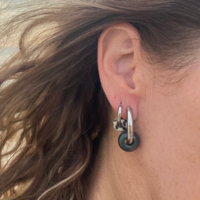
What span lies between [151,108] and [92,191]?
52 cm

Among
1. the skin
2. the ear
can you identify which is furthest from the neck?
the ear

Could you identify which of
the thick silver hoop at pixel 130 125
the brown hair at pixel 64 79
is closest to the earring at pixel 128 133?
the thick silver hoop at pixel 130 125

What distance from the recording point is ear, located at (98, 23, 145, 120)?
0.68m

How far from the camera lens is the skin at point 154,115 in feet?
2.06

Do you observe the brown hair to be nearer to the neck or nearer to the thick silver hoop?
the neck

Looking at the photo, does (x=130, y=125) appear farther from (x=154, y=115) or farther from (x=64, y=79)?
(x=64, y=79)

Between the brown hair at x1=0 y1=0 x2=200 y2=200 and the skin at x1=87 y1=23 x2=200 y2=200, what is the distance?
0.05 meters

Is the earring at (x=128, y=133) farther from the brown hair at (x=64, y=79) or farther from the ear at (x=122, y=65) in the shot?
the brown hair at (x=64, y=79)

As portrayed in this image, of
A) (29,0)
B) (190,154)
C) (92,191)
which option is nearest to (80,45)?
(29,0)

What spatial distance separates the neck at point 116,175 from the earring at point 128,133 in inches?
2.0

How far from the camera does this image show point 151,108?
68 cm

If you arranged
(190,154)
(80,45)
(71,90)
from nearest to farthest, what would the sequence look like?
(190,154) < (80,45) < (71,90)

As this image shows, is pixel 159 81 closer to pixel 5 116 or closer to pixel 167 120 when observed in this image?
pixel 167 120

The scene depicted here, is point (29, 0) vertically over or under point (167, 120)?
over
